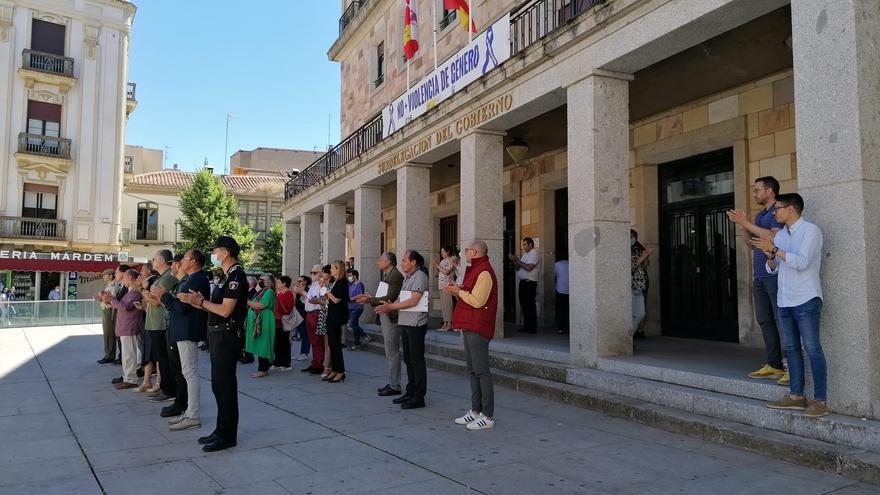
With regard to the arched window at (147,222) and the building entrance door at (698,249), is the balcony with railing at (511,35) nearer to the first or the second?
the building entrance door at (698,249)

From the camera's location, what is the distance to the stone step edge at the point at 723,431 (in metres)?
4.27

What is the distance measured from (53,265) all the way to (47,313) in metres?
7.89

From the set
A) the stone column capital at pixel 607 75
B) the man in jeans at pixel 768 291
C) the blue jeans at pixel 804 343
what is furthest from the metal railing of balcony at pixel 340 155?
the blue jeans at pixel 804 343

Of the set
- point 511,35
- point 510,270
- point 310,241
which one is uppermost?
point 511,35

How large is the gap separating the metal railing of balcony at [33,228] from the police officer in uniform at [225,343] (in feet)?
96.8

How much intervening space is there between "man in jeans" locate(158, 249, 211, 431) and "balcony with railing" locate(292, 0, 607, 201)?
17.6 feet

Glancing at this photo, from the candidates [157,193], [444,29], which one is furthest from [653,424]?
[157,193]

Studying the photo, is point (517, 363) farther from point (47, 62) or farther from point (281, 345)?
point (47, 62)

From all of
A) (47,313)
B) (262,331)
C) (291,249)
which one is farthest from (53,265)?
(262,331)

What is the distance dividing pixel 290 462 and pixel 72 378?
642 cm

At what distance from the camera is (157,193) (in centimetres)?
4241

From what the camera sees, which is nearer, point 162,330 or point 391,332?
point 162,330

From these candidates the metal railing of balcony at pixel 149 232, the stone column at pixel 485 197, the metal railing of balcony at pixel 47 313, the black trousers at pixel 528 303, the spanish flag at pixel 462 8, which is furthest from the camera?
the metal railing of balcony at pixel 149 232

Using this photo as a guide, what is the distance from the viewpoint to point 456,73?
10742mm
